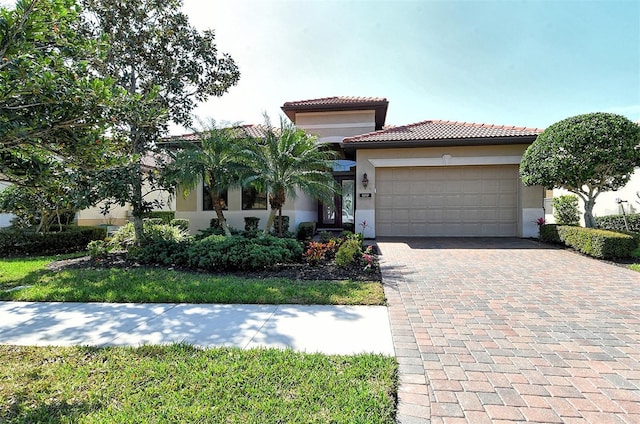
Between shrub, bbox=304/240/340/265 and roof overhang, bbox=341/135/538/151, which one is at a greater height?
roof overhang, bbox=341/135/538/151

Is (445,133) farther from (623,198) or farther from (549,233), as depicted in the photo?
(623,198)

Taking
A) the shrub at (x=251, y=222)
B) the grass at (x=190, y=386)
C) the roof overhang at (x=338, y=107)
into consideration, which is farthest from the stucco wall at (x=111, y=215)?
the grass at (x=190, y=386)

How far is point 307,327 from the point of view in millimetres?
4301

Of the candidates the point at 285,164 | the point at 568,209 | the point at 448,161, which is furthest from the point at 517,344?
the point at 568,209

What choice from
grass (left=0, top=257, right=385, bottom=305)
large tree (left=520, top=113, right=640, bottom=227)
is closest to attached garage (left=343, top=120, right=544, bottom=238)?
large tree (left=520, top=113, right=640, bottom=227)

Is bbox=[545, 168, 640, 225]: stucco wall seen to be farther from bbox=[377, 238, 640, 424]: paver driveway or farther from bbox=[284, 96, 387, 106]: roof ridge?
bbox=[284, 96, 387, 106]: roof ridge

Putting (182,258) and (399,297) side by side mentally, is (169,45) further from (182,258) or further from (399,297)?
(399,297)

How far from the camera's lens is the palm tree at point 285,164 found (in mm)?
9672

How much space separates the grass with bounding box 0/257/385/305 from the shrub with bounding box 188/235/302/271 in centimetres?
51

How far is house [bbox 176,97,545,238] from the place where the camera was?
42.5 ft

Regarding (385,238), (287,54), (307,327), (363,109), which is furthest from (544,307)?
(363,109)

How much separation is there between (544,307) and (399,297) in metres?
2.16

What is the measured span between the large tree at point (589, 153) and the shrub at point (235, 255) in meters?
8.65

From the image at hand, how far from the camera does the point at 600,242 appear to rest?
864cm
